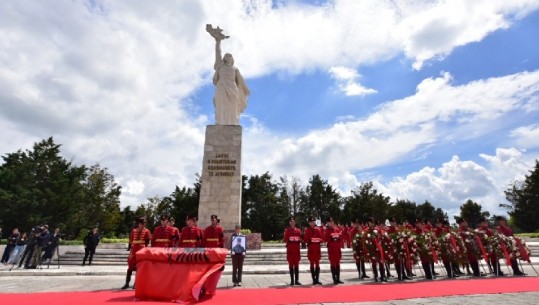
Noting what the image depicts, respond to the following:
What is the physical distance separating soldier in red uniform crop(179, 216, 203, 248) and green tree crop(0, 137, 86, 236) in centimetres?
2759

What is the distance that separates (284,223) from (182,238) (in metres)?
41.5

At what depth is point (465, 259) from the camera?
10.9 meters

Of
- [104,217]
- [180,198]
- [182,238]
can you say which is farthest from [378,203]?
[182,238]

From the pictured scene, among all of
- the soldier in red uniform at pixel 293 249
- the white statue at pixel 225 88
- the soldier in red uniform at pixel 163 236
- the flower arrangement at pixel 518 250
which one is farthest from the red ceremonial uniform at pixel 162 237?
the white statue at pixel 225 88

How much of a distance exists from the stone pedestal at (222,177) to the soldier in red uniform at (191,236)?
8.41 metres

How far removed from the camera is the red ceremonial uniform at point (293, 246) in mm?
9680

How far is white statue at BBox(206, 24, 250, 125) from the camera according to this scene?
1941 cm

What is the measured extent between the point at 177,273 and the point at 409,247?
268 inches

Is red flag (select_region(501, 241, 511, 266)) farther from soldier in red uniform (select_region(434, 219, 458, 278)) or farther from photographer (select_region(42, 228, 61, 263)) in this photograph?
photographer (select_region(42, 228, 61, 263))

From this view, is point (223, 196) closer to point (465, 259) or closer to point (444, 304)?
point (465, 259)

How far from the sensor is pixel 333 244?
10125mm

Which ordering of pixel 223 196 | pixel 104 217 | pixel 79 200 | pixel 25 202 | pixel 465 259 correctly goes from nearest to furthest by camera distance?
pixel 465 259, pixel 223 196, pixel 25 202, pixel 79 200, pixel 104 217

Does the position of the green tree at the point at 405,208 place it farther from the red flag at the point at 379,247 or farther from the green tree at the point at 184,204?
the red flag at the point at 379,247

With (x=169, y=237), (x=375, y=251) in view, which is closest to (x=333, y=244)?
(x=375, y=251)
